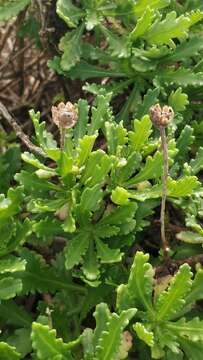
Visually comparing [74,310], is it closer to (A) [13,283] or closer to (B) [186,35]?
(A) [13,283]

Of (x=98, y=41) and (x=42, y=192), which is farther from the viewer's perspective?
(x=98, y=41)

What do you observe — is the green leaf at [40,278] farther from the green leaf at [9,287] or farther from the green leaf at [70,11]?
the green leaf at [70,11]

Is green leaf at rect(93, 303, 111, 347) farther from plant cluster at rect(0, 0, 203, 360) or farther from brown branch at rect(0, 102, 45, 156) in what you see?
brown branch at rect(0, 102, 45, 156)

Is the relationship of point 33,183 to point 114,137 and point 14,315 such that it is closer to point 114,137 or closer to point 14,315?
point 114,137

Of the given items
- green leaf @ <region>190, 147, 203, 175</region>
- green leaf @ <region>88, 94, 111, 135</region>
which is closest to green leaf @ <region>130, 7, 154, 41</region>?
green leaf @ <region>88, 94, 111, 135</region>

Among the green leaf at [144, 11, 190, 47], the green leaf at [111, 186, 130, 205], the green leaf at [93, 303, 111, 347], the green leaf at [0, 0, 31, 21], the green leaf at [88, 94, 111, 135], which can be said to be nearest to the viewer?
the green leaf at [93, 303, 111, 347]

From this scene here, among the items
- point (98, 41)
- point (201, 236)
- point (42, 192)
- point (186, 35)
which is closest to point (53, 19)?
point (98, 41)

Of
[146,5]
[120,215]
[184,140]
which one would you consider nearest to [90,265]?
[120,215]
